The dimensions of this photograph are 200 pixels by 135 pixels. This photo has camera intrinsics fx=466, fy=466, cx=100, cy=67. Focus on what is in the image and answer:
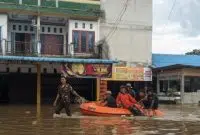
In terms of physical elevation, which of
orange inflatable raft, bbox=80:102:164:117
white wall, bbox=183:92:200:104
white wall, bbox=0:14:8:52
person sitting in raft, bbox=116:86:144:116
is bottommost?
white wall, bbox=183:92:200:104

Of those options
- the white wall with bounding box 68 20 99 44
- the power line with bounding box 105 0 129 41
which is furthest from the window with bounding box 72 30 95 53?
the power line with bounding box 105 0 129 41

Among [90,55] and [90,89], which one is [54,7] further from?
[90,89]

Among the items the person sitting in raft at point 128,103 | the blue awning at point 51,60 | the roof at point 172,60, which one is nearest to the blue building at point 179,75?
the roof at point 172,60

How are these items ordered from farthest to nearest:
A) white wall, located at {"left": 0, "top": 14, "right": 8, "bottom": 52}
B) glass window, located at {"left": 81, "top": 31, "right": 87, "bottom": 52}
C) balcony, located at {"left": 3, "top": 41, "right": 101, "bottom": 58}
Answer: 1. glass window, located at {"left": 81, "top": 31, "right": 87, "bottom": 52}
2. balcony, located at {"left": 3, "top": 41, "right": 101, "bottom": 58}
3. white wall, located at {"left": 0, "top": 14, "right": 8, "bottom": 52}

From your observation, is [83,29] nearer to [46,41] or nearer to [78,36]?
[78,36]

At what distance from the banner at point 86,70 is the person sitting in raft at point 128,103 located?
410 inches

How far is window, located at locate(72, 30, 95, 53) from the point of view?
3250 cm

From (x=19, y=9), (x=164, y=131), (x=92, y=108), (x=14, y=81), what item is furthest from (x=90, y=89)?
(x=164, y=131)

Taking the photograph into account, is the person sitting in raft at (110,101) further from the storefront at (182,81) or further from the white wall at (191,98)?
the white wall at (191,98)

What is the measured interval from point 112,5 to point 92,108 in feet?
52.7

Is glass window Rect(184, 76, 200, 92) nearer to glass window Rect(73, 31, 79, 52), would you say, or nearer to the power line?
the power line

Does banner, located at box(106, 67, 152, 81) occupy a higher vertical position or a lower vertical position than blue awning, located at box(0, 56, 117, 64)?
lower

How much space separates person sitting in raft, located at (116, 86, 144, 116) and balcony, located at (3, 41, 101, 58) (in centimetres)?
1267

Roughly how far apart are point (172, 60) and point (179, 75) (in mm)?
3986
